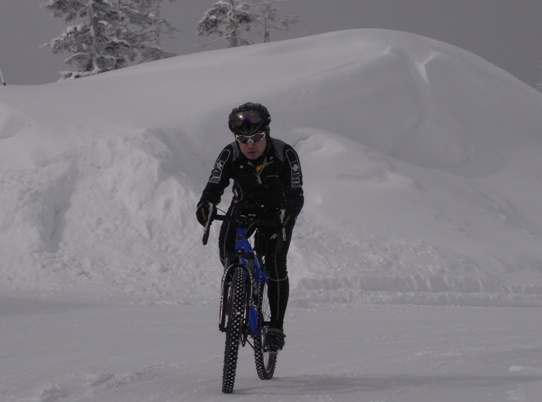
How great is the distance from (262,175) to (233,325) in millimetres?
1260

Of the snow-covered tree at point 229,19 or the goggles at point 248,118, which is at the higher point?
the snow-covered tree at point 229,19

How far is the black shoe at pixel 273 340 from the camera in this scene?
5184 mm

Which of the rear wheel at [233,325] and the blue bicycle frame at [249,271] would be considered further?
the blue bicycle frame at [249,271]

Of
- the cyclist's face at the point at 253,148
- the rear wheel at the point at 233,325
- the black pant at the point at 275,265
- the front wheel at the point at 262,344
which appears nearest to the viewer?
the rear wheel at the point at 233,325

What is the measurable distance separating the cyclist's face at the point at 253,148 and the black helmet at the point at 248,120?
118 mm

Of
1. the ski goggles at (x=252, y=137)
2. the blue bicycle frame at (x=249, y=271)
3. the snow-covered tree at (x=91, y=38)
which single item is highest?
the snow-covered tree at (x=91, y=38)

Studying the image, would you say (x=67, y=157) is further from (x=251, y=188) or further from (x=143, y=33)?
(x=143, y=33)

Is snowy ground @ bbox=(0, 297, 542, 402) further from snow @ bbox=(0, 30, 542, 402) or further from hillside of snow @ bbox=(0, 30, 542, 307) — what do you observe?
hillside of snow @ bbox=(0, 30, 542, 307)

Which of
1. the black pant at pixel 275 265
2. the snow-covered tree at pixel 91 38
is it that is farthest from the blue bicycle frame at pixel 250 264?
the snow-covered tree at pixel 91 38

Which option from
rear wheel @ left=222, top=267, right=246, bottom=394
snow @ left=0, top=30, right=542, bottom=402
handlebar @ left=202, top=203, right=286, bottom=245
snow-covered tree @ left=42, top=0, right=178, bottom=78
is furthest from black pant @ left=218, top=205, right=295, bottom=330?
snow-covered tree @ left=42, top=0, right=178, bottom=78

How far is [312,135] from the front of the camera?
17.2 metres

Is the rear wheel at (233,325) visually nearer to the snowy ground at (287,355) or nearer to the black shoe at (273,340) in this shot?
the snowy ground at (287,355)

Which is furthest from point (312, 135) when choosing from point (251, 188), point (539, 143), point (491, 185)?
point (251, 188)

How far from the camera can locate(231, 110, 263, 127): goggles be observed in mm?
4961
